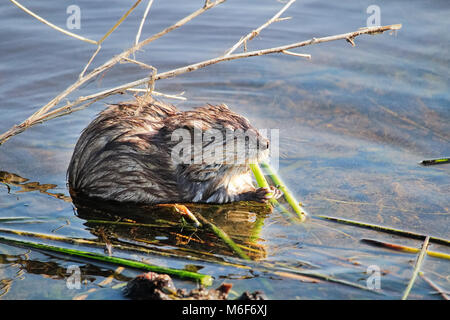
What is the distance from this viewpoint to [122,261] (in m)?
3.69

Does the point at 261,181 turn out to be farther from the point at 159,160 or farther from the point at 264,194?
the point at 159,160

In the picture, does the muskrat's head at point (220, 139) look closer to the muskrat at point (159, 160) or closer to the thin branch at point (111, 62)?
the muskrat at point (159, 160)

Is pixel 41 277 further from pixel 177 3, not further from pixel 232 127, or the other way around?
pixel 177 3

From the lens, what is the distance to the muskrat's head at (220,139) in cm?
459

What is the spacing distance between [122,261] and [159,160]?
4.01ft

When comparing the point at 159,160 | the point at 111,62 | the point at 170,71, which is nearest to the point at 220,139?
the point at 159,160

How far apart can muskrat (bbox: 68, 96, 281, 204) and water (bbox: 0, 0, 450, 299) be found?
0.92ft

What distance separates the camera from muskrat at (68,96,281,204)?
15.2 ft

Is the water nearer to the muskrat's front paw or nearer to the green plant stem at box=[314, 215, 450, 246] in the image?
the green plant stem at box=[314, 215, 450, 246]

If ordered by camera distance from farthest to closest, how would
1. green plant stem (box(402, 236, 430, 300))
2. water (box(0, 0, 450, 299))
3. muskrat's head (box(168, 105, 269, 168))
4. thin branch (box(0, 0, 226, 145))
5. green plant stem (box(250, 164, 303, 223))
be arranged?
green plant stem (box(250, 164, 303, 223))
muskrat's head (box(168, 105, 269, 168))
thin branch (box(0, 0, 226, 145))
water (box(0, 0, 450, 299))
green plant stem (box(402, 236, 430, 300))

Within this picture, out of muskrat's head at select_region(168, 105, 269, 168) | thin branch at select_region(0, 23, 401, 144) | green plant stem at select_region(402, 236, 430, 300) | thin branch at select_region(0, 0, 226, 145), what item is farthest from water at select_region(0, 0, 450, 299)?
thin branch at select_region(0, 23, 401, 144)

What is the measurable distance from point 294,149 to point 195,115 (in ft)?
4.31
